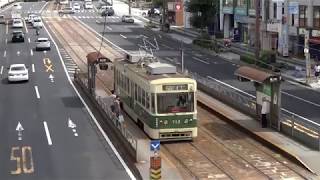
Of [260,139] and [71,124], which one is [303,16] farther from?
[260,139]

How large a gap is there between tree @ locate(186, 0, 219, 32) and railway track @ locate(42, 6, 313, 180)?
165 feet

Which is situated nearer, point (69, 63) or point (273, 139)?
point (273, 139)

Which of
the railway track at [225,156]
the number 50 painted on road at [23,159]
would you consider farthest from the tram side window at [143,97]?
the number 50 painted on road at [23,159]

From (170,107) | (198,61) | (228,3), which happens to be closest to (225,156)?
(170,107)

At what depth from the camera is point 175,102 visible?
27547 millimetres

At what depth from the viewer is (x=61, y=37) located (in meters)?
84.4

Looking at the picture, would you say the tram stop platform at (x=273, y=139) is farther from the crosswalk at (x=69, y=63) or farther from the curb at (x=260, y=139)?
the crosswalk at (x=69, y=63)

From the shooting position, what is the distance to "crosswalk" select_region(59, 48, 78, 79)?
54.4 m

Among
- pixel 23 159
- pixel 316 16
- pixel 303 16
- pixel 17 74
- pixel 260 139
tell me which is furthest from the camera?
pixel 303 16

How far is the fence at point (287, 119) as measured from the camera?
26641 millimetres

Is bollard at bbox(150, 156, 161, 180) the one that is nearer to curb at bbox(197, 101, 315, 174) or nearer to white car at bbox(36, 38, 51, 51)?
curb at bbox(197, 101, 315, 174)

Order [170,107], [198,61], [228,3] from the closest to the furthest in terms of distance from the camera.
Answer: [170,107]
[198,61]
[228,3]

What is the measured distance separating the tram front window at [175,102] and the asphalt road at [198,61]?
32.4ft

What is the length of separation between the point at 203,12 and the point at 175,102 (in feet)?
194
